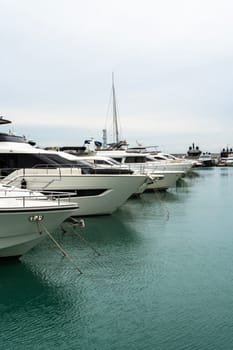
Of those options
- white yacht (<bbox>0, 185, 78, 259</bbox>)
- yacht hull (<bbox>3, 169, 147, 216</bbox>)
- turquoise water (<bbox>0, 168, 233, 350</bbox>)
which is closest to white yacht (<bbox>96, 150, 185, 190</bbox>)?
yacht hull (<bbox>3, 169, 147, 216</bbox>)

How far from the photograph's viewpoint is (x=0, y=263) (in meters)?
10.6

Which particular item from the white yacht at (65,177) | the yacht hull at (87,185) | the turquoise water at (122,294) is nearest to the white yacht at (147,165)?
the yacht hull at (87,185)

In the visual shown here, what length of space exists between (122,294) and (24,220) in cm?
298

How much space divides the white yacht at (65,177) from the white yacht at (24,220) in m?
6.22

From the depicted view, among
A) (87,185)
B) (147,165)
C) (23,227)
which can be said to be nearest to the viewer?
(23,227)

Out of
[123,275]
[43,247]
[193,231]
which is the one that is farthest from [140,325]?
[193,231]

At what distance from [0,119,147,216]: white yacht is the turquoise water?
2517mm

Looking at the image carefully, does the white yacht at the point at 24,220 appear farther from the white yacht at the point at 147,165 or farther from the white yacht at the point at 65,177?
the white yacht at the point at 147,165

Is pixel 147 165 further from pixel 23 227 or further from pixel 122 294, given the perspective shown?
pixel 122 294

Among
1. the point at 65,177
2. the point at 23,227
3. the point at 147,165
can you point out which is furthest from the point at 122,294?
the point at 147,165

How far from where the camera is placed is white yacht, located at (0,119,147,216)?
1697cm

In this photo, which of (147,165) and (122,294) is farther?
(147,165)

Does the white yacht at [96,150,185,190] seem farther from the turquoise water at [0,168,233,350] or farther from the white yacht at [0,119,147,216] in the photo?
the turquoise water at [0,168,233,350]

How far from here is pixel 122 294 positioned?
8898mm
